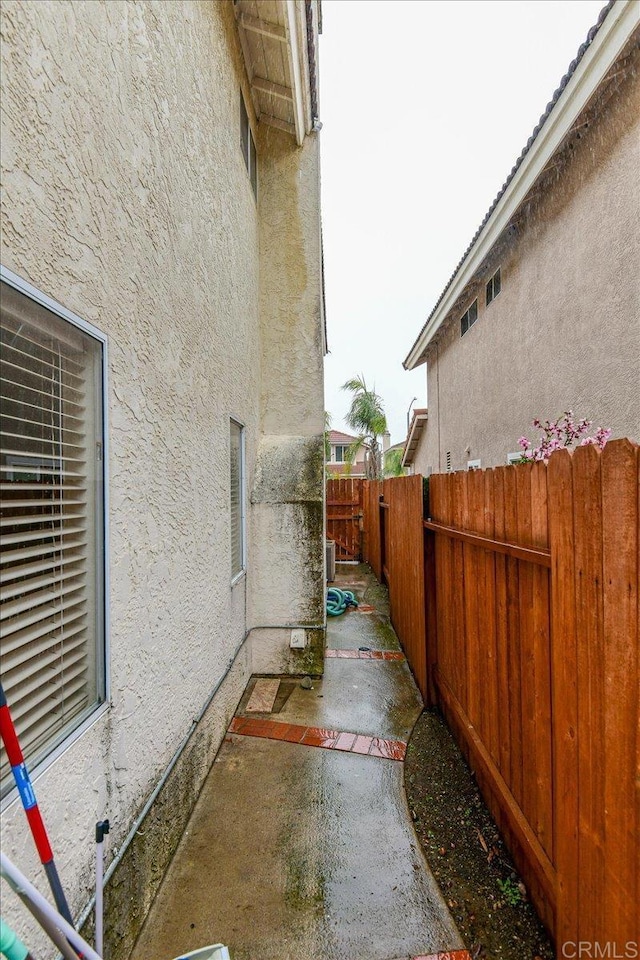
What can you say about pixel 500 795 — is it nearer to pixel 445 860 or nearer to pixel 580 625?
pixel 445 860

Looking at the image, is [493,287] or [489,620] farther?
[493,287]

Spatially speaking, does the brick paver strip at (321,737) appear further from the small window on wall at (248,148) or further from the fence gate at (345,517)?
the fence gate at (345,517)

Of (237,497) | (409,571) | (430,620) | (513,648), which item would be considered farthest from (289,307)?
(513,648)

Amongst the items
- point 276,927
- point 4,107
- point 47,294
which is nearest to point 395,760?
point 276,927

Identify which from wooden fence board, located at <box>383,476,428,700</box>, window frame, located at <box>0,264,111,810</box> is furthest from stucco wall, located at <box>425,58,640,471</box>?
window frame, located at <box>0,264,111,810</box>

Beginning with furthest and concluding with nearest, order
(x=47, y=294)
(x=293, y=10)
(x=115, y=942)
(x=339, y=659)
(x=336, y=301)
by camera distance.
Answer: (x=336, y=301) → (x=339, y=659) → (x=293, y=10) → (x=115, y=942) → (x=47, y=294)

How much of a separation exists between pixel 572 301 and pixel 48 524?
24.2 feet

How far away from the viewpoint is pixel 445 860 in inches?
111

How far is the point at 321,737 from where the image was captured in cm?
421

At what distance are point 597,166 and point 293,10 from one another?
14.0 ft

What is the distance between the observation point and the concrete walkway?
7.61 feet

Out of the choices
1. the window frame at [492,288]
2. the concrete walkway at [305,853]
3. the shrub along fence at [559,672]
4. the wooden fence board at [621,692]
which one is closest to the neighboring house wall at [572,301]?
the window frame at [492,288]

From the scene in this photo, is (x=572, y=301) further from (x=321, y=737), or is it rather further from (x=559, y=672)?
(x=321, y=737)

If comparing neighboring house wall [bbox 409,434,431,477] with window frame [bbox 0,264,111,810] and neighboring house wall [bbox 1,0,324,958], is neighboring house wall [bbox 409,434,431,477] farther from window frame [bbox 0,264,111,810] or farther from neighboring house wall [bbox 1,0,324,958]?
window frame [bbox 0,264,111,810]
